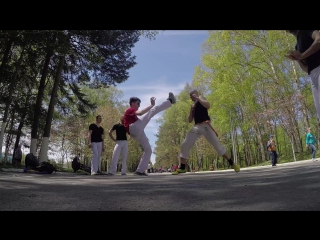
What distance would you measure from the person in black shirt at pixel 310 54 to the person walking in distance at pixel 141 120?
1.07m

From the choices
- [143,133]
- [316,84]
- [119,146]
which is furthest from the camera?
[119,146]

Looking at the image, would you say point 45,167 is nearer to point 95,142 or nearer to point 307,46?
point 95,142

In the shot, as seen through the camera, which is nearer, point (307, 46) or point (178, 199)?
point (178, 199)

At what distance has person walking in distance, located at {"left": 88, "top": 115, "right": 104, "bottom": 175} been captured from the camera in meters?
4.29

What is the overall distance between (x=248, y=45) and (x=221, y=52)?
47cm

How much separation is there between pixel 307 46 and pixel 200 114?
110cm

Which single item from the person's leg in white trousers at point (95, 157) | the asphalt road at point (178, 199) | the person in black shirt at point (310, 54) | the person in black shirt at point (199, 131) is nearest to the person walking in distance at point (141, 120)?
the person in black shirt at point (199, 131)

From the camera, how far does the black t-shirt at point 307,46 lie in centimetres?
190

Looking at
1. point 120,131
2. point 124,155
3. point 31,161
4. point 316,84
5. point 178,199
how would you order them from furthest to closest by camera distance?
point 31,161 → point 124,155 → point 120,131 → point 316,84 → point 178,199

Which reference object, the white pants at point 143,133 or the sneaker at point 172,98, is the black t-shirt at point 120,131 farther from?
the sneaker at point 172,98

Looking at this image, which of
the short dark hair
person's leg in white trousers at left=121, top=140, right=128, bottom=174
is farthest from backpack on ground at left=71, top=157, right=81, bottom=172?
the short dark hair

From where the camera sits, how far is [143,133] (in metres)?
2.93

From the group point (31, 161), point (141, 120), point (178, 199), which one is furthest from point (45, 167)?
point (178, 199)
